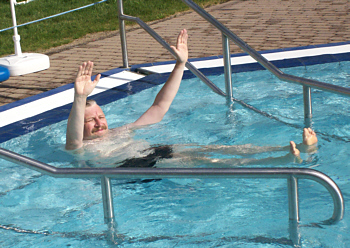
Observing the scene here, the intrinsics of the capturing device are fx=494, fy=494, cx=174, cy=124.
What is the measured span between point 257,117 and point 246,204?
164 cm

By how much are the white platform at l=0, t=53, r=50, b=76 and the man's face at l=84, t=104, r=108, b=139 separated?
9.92 ft

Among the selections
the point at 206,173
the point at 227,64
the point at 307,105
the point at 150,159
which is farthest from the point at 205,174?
the point at 227,64

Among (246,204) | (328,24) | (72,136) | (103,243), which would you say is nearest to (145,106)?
(72,136)

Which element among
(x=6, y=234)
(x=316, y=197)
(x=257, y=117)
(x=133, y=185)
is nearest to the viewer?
(x=6, y=234)

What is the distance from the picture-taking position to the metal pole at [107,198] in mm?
2396

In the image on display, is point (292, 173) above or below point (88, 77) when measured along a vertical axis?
below

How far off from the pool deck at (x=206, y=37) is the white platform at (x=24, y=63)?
0.26 feet

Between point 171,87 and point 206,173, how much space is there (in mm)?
2256

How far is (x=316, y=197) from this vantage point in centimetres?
333

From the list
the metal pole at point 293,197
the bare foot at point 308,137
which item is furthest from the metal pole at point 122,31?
the metal pole at point 293,197

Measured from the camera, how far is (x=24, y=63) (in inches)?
261

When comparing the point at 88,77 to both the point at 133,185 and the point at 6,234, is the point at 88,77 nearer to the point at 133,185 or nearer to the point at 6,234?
the point at 133,185

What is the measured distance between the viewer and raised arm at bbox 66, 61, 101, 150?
11.5ft

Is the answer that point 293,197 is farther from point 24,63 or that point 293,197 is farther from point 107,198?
point 24,63
